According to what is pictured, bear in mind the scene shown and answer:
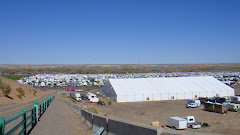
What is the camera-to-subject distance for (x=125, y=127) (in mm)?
6703

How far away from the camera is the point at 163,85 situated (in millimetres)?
47156

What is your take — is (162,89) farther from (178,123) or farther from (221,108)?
(178,123)

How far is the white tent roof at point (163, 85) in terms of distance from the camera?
1745 inches

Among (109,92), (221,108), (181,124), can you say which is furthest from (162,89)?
(181,124)

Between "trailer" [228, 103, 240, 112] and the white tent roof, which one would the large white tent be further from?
"trailer" [228, 103, 240, 112]

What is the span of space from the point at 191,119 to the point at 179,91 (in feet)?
76.2

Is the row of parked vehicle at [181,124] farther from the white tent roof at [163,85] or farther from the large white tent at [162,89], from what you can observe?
the white tent roof at [163,85]

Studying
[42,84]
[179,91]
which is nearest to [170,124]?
[179,91]

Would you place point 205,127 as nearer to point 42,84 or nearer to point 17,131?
point 17,131

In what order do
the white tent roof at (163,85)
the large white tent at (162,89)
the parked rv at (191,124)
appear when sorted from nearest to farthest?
the parked rv at (191,124), the large white tent at (162,89), the white tent roof at (163,85)

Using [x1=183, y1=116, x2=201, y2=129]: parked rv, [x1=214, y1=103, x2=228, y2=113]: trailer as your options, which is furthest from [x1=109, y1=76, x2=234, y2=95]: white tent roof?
[x1=183, y1=116, x2=201, y2=129]: parked rv

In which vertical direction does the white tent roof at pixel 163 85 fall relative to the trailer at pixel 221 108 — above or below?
above

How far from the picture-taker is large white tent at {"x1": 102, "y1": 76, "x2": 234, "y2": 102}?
43.0 meters

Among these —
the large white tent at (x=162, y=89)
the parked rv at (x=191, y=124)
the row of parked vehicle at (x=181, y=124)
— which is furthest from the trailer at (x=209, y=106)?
the large white tent at (x=162, y=89)
